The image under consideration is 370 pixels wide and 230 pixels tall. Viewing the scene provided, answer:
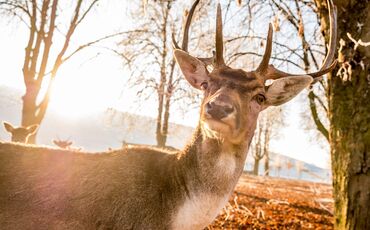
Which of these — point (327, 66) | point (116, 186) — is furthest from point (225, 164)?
point (327, 66)

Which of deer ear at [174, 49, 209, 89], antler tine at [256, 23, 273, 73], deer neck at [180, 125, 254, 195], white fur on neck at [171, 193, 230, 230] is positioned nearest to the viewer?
white fur on neck at [171, 193, 230, 230]

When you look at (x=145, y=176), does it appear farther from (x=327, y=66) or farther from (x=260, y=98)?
(x=327, y=66)

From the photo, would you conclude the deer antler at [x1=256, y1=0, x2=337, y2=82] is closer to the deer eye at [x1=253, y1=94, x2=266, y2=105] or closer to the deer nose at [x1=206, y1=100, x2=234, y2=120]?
the deer eye at [x1=253, y1=94, x2=266, y2=105]

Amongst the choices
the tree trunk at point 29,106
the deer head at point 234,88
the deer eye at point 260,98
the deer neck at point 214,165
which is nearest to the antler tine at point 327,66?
the deer head at point 234,88

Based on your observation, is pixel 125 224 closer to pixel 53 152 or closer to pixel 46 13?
pixel 53 152

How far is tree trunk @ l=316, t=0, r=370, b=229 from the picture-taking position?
5.66 meters

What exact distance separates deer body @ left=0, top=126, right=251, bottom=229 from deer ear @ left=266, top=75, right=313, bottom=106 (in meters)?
0.80

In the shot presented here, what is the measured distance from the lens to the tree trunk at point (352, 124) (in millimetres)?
5660

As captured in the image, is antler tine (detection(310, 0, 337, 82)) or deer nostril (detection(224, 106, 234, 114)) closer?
deer nostril (detection(224, 106, 234, 114))

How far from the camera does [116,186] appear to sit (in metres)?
3.64

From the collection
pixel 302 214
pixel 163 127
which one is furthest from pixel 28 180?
pixel 163 127

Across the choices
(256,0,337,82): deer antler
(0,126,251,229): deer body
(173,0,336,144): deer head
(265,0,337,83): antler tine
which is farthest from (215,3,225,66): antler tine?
(0,126,251,229): deer body

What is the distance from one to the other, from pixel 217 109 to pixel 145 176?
100cm

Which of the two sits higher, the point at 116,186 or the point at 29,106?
the point at 29,106
